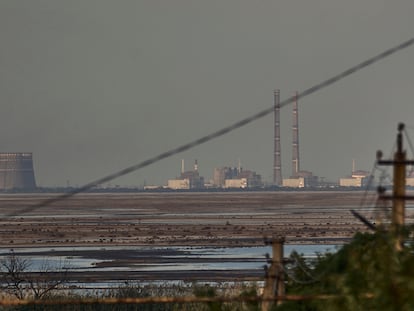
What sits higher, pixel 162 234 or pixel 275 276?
pixel 275 276

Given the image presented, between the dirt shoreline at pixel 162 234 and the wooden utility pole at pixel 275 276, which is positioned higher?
the wooden utility pole at pixel 275 276

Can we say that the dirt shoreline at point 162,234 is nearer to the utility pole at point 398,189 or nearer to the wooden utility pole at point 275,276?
the wooden utility pole at point 275,276

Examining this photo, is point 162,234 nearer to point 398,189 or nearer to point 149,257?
point 149,257

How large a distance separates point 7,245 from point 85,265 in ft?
75.2

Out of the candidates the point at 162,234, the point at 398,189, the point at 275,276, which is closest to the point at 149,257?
the point at 162,234

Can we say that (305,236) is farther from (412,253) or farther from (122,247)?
(412,253)

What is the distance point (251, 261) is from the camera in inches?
3378

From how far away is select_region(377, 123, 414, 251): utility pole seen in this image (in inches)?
787


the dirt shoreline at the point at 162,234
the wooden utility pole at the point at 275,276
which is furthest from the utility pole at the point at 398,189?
the dirt shoreline at the point at 162,234

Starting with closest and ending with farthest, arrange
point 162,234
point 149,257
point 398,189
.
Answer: point 398,189, point 149,257, point 162,234

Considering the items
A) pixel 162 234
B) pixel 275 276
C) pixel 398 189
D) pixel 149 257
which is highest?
pixel 398 189

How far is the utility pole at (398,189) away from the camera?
19984mm

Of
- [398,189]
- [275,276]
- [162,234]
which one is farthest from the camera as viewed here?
[162,234]

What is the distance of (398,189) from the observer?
2100cm
